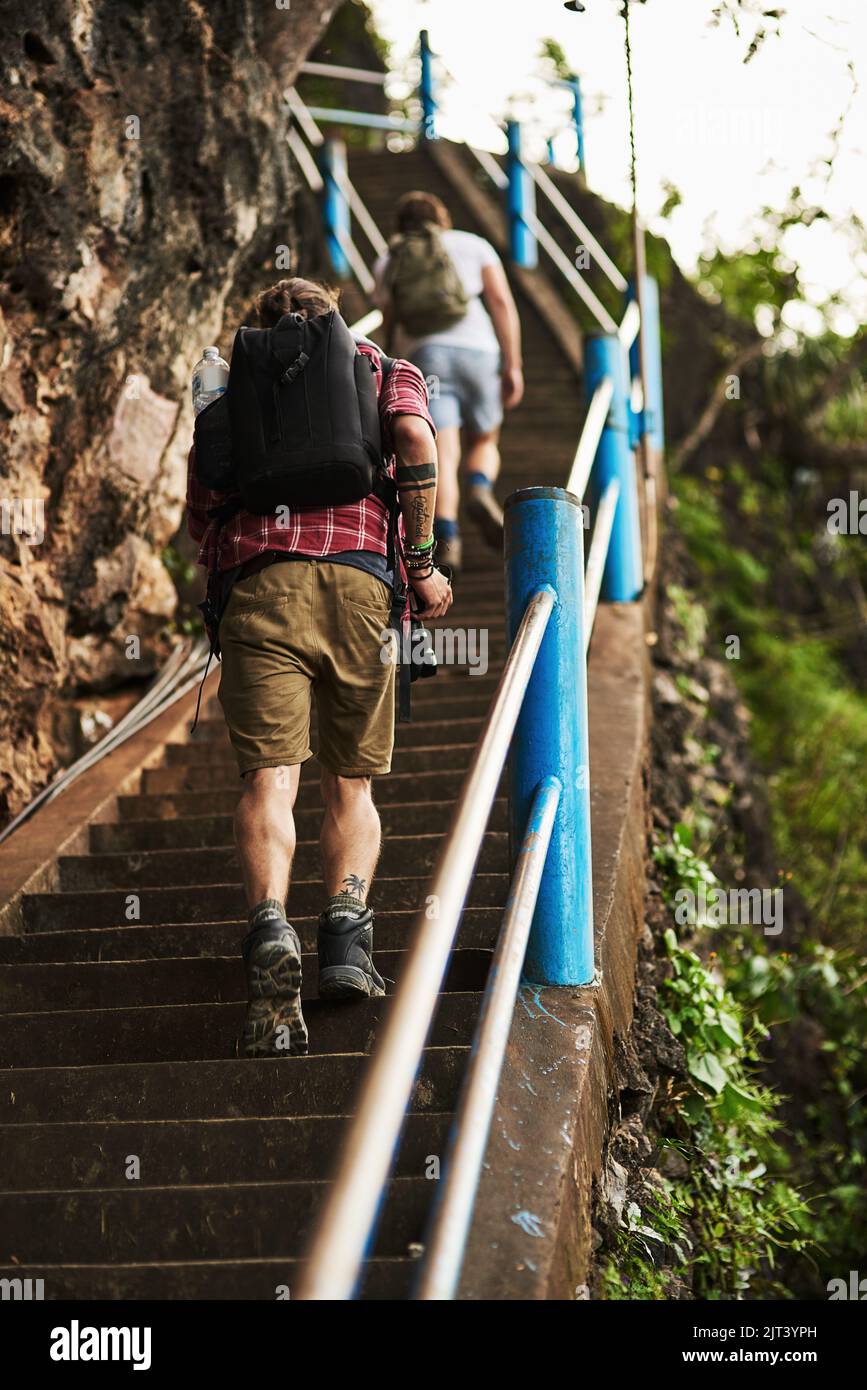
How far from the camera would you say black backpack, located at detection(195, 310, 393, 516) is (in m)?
3.13

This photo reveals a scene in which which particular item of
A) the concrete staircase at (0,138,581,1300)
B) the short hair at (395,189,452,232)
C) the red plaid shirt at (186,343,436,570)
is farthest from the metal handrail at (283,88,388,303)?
the red plaid shirt at (186,343,436,570)

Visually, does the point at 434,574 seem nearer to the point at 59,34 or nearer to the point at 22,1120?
the point at 22,1120

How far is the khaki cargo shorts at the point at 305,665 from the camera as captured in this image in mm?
3184

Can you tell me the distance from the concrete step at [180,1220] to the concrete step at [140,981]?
79 centimetres

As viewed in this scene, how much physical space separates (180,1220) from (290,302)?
1.98m

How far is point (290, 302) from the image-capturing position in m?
3.34

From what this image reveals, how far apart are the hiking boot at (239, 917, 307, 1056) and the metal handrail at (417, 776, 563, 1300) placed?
53 cm

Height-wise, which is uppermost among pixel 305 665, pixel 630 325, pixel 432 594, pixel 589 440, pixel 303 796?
pixel 630 325

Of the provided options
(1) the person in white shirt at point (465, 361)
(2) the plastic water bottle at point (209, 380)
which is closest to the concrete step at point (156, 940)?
(2) the plastic water bottle at point (209, 380)

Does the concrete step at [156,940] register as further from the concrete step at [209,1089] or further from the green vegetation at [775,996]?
the green vegetation at [775,996]

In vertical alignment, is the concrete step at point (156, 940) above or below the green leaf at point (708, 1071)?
above

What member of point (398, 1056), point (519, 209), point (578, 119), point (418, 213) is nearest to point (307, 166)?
→ point (578, 119)

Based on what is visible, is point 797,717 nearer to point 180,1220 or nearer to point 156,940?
point 156,940

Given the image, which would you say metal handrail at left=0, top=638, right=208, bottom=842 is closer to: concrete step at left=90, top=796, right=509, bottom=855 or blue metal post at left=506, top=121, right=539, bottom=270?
concrete step at left=90, top=796, right=509, bottom=855
